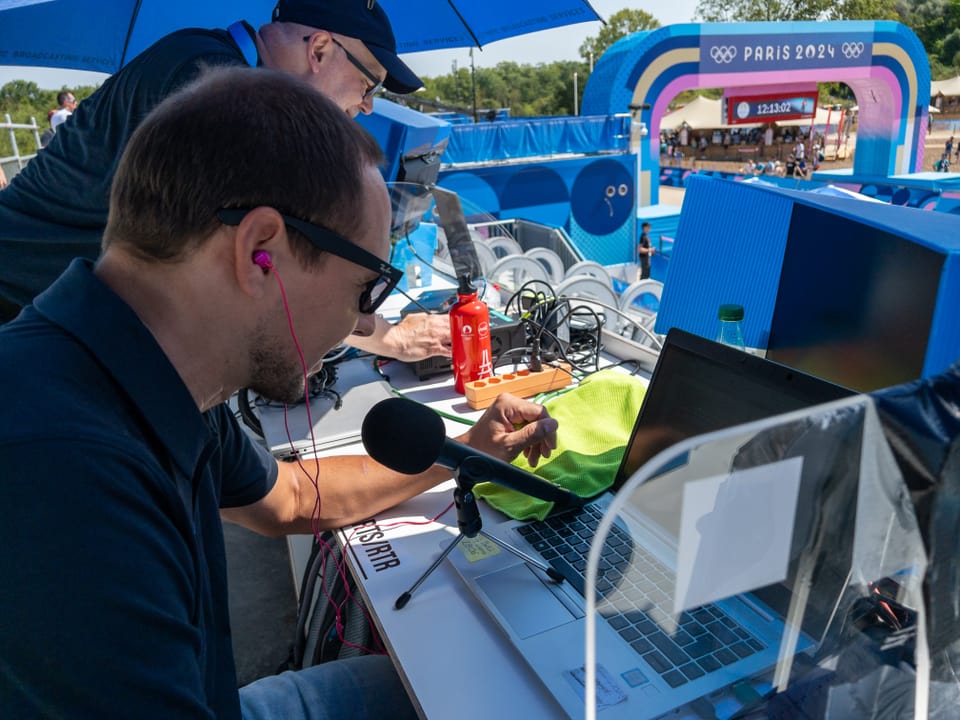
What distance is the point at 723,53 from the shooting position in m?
11.7

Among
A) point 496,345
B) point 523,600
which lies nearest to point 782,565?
point 523,600

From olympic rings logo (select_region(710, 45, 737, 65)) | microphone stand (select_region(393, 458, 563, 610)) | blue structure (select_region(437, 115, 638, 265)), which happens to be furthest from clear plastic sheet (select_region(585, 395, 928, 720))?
olympic rings logo (select_region(710, 45, 737, 65))

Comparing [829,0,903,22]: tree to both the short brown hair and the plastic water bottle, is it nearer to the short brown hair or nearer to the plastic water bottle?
the plastic water bottle

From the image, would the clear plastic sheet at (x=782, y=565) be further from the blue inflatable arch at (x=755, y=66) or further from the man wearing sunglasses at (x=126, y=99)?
the blue inflatable arch at (x=755, y=66)

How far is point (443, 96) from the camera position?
168ft

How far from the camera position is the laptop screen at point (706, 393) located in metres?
1.05

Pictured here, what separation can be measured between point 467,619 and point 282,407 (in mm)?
1116

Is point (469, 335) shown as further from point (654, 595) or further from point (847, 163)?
point (847, 163)

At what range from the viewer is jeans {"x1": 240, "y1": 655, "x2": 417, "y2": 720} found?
47.3 inches

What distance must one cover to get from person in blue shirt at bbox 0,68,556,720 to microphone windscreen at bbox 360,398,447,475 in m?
0.15

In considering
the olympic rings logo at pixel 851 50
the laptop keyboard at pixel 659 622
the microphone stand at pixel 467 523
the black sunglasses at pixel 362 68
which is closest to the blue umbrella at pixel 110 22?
the black sunglasses at pixel 362 68

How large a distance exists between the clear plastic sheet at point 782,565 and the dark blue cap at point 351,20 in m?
1.76

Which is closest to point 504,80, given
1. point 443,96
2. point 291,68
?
point 443,96

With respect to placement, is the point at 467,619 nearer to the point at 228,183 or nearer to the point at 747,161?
the point at 228,183
